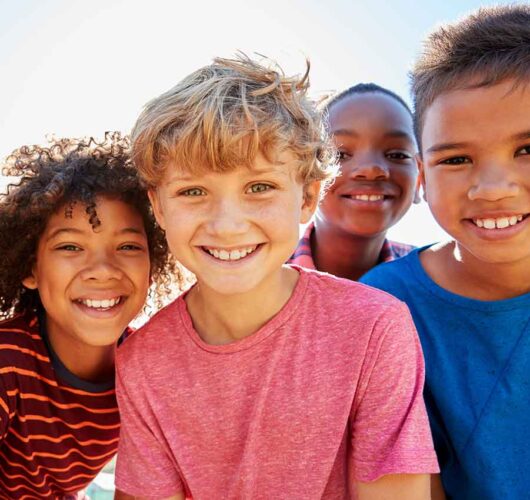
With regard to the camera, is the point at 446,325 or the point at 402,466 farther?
the point at 446,325

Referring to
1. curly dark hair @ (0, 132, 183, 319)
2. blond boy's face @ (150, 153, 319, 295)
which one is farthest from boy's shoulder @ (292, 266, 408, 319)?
curly dark hair @ (0, 132, 183, 319)

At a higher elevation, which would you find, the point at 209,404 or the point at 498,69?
the point at 498,69

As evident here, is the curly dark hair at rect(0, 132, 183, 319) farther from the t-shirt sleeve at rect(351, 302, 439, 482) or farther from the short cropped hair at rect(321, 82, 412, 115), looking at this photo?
the short cropped hair at rect(321, 82, 412, 115)

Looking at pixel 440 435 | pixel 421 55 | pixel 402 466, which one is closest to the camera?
pixel 402 466

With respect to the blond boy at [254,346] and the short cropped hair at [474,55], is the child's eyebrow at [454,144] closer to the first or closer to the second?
the short cropped hair at [474,55]

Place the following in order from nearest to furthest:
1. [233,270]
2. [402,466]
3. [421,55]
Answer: [402,466]
[233,270]
[421,55]

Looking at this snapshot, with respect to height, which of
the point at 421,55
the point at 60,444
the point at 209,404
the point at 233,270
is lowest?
the point at 60,444

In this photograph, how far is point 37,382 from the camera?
2.51 meters

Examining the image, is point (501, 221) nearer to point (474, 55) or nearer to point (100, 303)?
point (474, 55)

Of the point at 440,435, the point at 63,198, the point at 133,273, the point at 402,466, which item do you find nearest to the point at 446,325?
the point at 440,435

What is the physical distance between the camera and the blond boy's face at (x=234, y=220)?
6.69ft

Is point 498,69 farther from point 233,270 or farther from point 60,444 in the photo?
point 60,444

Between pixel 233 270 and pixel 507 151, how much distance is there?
942mm

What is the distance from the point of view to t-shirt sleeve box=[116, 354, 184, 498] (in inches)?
85.6
